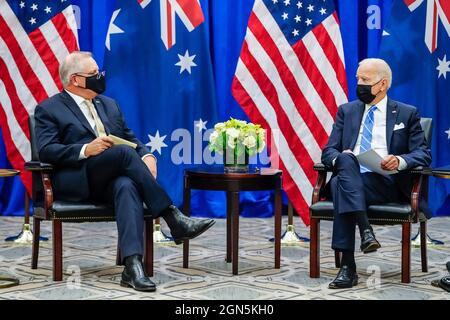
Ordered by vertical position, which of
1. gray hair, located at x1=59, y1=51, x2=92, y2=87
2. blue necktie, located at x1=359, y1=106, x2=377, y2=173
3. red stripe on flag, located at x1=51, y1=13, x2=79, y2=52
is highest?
red stripe on flag, located at x1=51, y1=13, x2=79, y2=52

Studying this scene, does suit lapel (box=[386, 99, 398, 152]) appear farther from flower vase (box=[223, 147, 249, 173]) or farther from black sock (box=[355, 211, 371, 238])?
flower vase (box=[223, 147, 249, 173])

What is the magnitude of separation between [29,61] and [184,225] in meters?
2.53

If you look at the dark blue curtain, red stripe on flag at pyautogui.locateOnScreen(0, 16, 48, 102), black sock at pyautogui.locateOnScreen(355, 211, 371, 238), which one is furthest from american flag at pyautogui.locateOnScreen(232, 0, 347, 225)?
black sock at pyautogui.locateOnScreen(355, 211, 371, 238)

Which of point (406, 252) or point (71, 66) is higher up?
point (71, 66)

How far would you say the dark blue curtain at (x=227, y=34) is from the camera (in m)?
6.75

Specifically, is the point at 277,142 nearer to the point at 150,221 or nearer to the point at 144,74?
the point at 144,74

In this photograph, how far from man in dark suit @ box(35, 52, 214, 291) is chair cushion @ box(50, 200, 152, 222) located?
0.05 metres

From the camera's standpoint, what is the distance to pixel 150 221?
4.15m

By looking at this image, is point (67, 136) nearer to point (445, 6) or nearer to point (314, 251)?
point (314, 251)

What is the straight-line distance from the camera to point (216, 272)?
440 centimetres

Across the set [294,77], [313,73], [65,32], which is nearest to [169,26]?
[65,32]

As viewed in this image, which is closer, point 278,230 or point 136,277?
point 136,277

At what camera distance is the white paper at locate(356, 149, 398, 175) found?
4.12 m

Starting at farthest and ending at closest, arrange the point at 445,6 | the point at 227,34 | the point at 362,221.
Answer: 1. the point at 227,34
2. the point at 445,6
3. the point at 362,221
